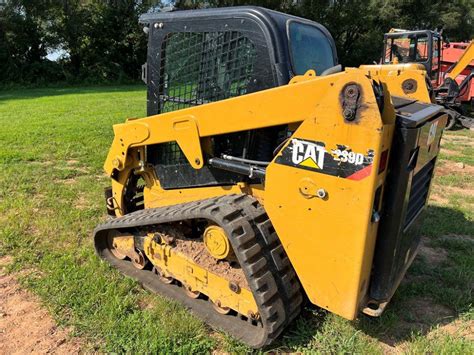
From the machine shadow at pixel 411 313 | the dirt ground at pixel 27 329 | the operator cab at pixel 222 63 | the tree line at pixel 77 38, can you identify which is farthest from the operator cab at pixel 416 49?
the tree line at pixel 77 38

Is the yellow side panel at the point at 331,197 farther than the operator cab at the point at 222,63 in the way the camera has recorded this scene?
No

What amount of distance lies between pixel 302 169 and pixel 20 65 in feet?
86.8

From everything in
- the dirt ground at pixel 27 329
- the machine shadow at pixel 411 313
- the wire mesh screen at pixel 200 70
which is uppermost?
the wire mesh screen at pixel 200 70

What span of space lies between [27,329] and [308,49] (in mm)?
2852

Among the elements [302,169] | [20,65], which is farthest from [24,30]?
[302,169]

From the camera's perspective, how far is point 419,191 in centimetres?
294

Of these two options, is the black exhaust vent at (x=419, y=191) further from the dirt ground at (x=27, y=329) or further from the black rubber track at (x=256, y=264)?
the dirt ground at (x=27, y=329)

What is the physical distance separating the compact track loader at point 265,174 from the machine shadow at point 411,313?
26cm

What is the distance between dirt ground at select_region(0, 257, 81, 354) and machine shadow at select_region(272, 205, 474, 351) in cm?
143

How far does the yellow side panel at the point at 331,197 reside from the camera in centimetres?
215

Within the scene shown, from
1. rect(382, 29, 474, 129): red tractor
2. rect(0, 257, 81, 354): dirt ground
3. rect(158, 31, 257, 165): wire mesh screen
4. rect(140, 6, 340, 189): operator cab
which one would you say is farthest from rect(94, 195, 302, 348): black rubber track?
rect(382, 29, 474, 129): red tractor

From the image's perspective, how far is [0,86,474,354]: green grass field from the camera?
111 inches

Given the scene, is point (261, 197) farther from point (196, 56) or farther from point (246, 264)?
point (196, 56)

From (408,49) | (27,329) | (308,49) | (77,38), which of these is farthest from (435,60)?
(77,38)
